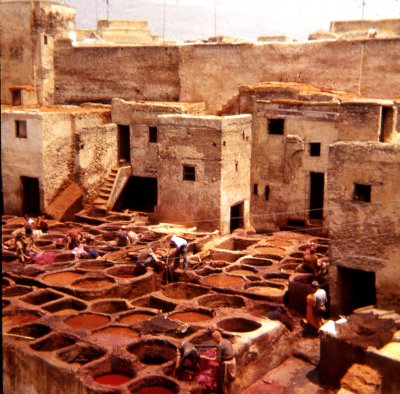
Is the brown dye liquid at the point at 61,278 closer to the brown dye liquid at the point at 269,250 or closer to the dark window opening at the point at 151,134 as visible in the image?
the brown dye liquid at the point at 269,250

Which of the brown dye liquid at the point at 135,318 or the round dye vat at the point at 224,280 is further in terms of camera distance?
the round dye vat at the point at 224,280

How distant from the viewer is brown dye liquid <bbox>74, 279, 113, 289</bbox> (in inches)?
697

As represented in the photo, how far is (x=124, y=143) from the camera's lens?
29703 mm

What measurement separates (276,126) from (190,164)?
5060mm

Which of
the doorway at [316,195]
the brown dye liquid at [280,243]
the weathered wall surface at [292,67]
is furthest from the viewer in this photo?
the weathered wall surface at [292,67]

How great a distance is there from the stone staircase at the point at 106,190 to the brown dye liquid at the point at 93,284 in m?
8.58

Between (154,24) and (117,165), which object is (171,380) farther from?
(154,24)

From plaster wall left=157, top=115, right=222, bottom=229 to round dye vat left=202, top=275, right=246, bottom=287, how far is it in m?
4.35

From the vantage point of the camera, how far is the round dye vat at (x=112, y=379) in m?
12.6

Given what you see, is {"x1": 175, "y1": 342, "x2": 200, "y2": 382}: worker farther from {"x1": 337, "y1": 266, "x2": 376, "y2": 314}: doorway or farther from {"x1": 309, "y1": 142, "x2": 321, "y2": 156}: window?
{"x1": 309, "y1": 142, "x2": 321, "y2": 156}: window

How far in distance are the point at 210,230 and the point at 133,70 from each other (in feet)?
45.3

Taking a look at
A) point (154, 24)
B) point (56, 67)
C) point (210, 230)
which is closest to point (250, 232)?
point (210, 230)

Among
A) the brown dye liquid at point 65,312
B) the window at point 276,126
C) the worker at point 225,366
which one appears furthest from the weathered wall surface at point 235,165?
the worker at point 225,366

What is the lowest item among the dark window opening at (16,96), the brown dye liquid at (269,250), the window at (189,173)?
the brown dye liquid at (269,250)
